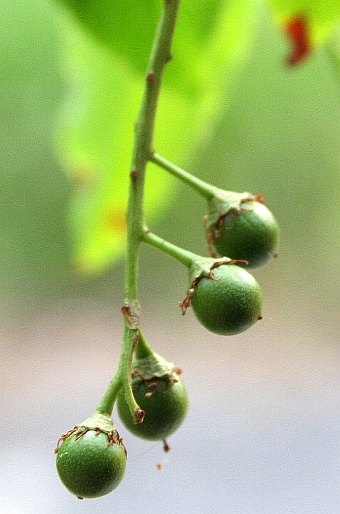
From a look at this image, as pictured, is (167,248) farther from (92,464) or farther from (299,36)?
(299,36)

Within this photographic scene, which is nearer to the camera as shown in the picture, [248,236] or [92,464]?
[92,464]

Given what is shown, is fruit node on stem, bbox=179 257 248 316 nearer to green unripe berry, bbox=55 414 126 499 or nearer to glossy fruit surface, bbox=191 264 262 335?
glossy fruit surface, bbox=191 264 262 335

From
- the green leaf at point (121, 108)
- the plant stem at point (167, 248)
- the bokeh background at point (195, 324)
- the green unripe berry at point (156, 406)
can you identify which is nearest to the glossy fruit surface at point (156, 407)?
the green unripe berry at point (156, 406)

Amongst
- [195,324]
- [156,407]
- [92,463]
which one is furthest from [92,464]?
[195,324]

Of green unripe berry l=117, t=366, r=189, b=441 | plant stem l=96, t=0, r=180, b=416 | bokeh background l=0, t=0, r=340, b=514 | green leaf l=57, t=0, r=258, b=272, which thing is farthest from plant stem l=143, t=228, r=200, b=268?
bokeh background l=0, t=0, r=340, b=514

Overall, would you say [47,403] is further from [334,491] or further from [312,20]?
[312,20]

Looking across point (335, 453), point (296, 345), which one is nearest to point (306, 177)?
point (296, 345)
